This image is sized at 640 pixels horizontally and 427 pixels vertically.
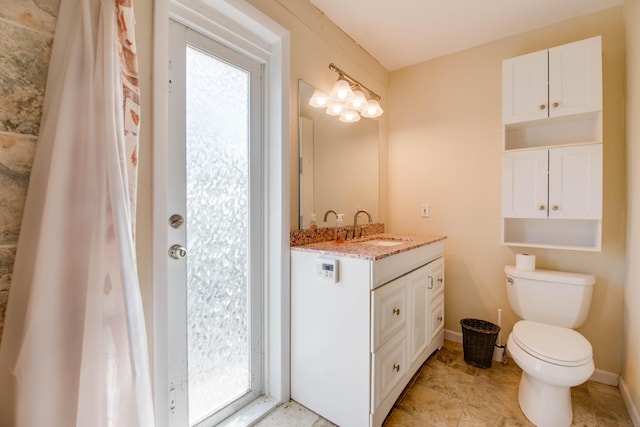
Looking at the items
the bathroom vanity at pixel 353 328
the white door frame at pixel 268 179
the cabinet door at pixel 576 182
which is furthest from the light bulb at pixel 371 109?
the cabinet door at pixel 576 182

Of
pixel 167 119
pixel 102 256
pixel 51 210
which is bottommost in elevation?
pixel 102 256

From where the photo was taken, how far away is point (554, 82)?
1.75 metres

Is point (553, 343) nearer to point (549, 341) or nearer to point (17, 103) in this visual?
point (549, 341)

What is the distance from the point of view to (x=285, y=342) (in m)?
1.57

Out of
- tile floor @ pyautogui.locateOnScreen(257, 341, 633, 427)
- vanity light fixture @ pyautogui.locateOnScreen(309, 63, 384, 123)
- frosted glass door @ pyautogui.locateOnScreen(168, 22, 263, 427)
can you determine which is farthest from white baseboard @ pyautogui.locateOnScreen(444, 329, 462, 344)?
vanity light fixture @ pyautogui.locateOnScreen(309, 63, 384, 123)

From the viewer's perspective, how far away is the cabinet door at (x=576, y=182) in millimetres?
1644

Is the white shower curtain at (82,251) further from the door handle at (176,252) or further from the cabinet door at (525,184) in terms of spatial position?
the cabinet door at (525,184)

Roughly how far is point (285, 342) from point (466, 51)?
2.54 metres

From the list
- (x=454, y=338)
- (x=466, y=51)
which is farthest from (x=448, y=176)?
(x=454, y=338)

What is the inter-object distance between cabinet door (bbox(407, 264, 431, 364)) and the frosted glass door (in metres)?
0.89

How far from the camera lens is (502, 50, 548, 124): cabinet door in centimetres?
178

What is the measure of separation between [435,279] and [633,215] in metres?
1.12

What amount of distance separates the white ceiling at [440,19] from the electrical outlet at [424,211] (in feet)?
4.17

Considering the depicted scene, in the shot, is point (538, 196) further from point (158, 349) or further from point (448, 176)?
point (158, 349)
